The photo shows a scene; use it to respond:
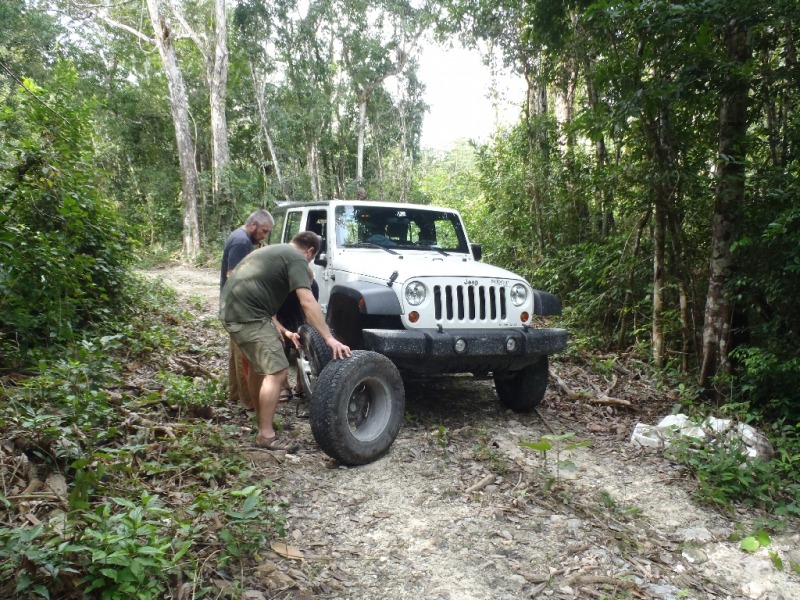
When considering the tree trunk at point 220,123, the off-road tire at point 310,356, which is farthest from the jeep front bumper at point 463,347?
the tree trunk at point 220,123

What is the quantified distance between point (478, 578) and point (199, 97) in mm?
28825

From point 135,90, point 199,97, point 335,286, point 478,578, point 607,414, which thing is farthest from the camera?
point 199,97

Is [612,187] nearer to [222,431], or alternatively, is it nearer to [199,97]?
[222,431]

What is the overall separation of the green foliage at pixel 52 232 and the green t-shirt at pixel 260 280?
1.51 meters

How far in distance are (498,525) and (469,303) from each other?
1.75 metres

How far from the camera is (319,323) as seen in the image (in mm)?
3824

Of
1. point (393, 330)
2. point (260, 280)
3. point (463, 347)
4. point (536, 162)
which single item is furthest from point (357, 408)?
point (536, 162)

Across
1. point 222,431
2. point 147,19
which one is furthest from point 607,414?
point 147,19

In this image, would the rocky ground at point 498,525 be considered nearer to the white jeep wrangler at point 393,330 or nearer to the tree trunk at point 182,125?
the white jeep wrangler at point 393,330

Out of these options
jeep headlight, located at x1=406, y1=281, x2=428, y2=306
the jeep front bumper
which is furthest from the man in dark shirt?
jeep headlight, located at x1=406, y1=281, x2=428, y2=306

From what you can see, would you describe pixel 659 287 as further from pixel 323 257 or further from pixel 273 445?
pixel 273 445

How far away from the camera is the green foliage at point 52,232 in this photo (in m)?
4.55

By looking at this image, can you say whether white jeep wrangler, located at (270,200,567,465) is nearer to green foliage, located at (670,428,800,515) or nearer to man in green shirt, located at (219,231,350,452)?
man in green shirt, located at (219,231,350,452)

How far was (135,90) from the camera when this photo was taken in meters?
25.5
